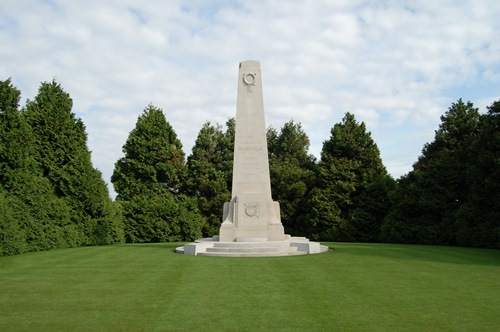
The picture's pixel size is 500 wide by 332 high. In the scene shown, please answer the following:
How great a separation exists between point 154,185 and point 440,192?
19563 mm

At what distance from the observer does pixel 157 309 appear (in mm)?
7109

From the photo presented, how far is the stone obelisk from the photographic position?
17906mm

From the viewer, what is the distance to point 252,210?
18.0 metres

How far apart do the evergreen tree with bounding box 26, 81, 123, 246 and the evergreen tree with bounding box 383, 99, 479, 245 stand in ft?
53.9

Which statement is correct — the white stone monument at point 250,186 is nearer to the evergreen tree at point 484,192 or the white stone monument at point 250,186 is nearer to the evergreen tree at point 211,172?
the evergreen tree at point 484,192

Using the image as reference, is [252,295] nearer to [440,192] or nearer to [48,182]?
[48,182]

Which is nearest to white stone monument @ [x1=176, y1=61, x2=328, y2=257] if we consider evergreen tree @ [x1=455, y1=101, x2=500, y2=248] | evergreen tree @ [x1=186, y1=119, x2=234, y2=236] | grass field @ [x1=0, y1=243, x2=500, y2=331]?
grass field @ [x1=0, y1=243, x2=500, y2=331]

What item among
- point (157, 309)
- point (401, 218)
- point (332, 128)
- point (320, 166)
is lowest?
point (157, 309)

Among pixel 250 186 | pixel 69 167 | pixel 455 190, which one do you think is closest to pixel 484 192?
pixel 455 190

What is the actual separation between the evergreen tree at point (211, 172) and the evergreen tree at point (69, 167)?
10158mm


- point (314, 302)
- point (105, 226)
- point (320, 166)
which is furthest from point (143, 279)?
point (320, 166)

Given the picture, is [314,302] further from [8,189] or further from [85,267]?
[8,189]

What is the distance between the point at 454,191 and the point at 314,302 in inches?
757

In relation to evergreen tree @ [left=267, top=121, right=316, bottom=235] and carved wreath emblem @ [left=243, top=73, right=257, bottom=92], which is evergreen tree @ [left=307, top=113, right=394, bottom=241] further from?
carved wreath emblem @ [left=243, top=73, right=257, bottom=92]
